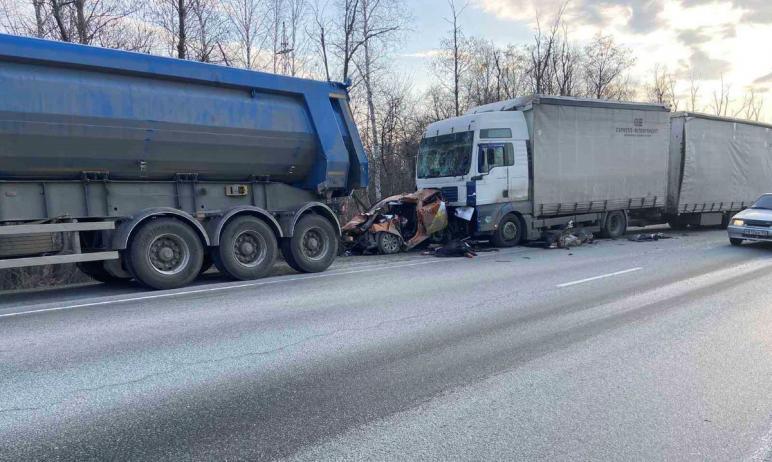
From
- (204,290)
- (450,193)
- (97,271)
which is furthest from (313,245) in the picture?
(450,193)

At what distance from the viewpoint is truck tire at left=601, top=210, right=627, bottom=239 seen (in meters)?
17.0

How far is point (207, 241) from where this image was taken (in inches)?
371

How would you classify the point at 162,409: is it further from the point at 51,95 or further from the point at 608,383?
the point at 51,95

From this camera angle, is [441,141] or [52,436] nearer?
[52,436]

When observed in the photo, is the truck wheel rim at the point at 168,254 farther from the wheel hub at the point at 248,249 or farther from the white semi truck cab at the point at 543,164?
the white semi truck cab at the point at 543,164

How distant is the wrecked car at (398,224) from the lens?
13.9 metres

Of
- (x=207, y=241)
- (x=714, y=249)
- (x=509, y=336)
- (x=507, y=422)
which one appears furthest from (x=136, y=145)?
(x=714, y=249)

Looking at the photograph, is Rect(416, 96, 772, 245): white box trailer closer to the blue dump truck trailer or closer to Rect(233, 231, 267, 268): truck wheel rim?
the blue dump truck trailer

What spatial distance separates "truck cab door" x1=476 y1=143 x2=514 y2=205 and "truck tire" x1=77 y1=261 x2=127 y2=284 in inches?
342

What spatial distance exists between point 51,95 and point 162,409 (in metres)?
6.09

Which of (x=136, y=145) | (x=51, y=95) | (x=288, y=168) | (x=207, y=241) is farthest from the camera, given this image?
(x=288, y=168)

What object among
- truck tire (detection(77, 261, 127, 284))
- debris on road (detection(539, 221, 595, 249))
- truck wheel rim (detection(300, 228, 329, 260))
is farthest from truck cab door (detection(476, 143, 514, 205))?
truck tire (detection(77, 261, 127, 284))

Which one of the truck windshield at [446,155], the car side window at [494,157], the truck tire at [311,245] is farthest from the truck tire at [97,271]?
the car side window at [494,157]

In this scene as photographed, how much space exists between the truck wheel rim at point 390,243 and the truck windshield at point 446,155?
2.43 metres
